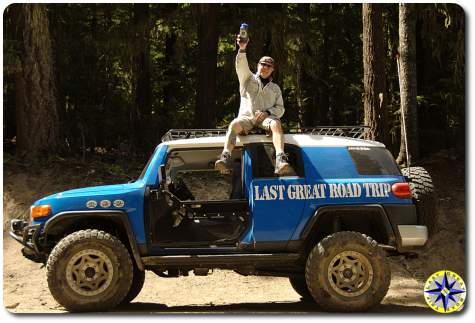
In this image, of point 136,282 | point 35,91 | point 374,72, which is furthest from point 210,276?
point 35,91

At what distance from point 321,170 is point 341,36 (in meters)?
16.5

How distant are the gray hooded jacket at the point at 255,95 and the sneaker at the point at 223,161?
80cm

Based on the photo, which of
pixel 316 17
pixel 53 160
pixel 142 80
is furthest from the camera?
pixel 316 17

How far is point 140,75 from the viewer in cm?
1938

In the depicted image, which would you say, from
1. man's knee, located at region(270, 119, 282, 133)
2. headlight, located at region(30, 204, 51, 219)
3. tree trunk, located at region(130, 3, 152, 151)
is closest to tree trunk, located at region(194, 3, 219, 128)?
tree trunk, located at region(130, 3, 152, 151)

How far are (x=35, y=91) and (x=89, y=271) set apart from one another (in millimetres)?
9329

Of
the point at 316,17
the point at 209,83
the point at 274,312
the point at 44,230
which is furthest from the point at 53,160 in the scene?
the point at 316,17

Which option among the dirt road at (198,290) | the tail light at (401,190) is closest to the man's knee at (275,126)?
the tail light at (401,190)

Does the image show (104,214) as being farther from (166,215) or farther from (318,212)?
(318,212)

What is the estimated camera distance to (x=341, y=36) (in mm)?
23500

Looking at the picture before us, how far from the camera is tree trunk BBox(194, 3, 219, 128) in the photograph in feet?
55.5

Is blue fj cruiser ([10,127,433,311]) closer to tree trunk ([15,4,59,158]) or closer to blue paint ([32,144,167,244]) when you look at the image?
blue paint ([32,144,167,244])

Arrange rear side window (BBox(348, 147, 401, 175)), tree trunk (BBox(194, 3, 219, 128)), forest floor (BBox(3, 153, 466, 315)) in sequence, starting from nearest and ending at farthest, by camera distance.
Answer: rear side window (BBox(348, 147, 401, 175))
forest floor (BBox(3, 153, 466, 315))
tree trunk (BBox(194, 3, 219, 128))

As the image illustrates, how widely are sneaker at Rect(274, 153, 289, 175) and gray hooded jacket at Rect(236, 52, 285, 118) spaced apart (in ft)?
2.85
